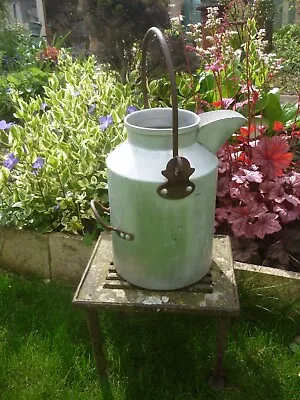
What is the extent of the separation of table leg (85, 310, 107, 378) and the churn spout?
2.52 ft

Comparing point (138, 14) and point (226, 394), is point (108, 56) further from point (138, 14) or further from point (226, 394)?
point (226, 394)

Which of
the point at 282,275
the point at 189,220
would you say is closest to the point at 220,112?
the point at 189,220

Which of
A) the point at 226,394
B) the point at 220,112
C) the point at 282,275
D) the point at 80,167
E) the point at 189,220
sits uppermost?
the point at 220,112

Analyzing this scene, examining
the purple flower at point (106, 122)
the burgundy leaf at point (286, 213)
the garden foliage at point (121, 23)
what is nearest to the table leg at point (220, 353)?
the burgundy leaf at point (286, 213)

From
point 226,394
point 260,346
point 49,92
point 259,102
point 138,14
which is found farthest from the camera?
point 138,14

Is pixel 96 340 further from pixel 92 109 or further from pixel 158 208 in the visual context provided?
pixel 92 109

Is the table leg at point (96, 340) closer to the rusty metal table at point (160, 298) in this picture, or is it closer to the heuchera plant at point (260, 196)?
the rusty metal table at point (160, 298)

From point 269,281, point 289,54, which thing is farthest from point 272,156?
point 289,54

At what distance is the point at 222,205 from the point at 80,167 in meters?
0.81

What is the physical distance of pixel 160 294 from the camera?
1.66 metres

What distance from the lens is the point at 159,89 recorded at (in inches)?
142

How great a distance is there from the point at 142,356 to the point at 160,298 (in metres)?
0.50

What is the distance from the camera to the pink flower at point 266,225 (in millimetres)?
2158

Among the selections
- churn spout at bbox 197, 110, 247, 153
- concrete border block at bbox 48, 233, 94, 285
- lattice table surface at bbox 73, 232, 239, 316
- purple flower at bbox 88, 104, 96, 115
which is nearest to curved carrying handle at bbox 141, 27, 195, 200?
churn spout at bbox 197, 110, 247, 153
